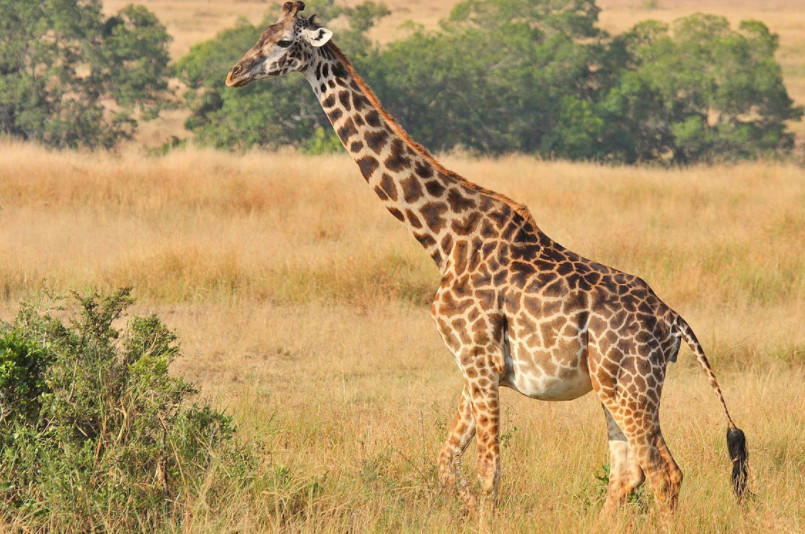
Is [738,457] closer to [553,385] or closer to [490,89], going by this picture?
[553,385]

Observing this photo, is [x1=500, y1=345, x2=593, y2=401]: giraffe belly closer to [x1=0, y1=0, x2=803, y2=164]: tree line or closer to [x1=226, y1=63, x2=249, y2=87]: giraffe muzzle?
[x1=226, y1=63, x2=249, y2=87]: giraffe muzzle

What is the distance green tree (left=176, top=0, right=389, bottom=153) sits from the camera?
2448 centimetres

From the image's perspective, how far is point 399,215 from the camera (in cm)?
533

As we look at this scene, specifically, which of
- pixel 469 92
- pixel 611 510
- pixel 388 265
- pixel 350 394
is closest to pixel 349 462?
pixel 611 510

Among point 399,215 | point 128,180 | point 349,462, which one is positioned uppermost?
point 399,215

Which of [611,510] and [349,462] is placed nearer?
[611,510]

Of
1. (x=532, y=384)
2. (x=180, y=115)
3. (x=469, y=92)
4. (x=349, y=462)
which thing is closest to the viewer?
(x=532, y=384)

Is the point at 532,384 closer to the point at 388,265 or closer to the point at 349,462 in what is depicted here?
the point at 349,462

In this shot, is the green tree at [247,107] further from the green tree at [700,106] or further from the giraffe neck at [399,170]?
the giraffe neck at [399,170]

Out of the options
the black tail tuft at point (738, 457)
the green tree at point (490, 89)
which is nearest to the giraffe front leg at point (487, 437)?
the black tail tuft at point (738, 457)

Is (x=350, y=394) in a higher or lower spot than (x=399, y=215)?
lower

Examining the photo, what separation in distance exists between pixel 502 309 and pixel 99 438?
6.31ft

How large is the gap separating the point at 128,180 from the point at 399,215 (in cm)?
1090

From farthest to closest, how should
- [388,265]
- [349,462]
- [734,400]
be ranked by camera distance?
1. [388,265]
2. [734,400]
3. [349,462]
